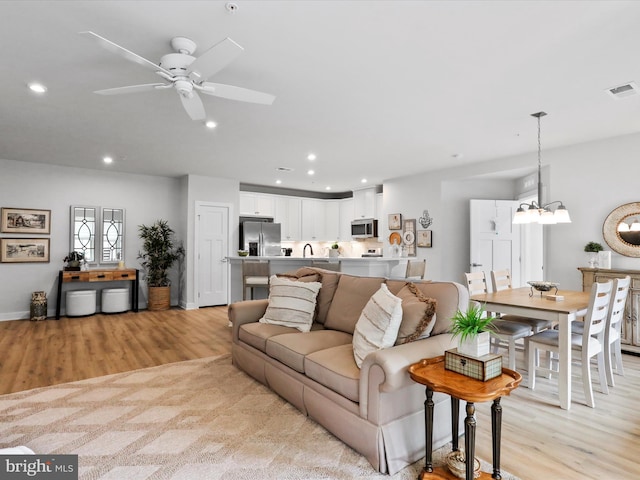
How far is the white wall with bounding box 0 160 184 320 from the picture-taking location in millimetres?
5949

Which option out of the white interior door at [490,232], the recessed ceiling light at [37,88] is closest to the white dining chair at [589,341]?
the white interior door at [490,232]

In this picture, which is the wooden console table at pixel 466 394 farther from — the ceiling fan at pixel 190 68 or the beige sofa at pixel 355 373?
the ceiling fan at pixel 190 68

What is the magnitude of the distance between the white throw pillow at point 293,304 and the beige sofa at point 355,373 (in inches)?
3.3

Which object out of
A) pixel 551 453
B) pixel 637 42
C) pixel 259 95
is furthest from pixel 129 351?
pixel 637 42

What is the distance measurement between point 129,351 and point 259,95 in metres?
3.31

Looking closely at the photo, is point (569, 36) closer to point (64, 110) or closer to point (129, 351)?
point (64, 110)

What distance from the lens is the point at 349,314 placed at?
10.1 feet

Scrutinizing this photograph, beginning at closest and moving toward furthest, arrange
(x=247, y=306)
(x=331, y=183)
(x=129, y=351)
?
(x=247, y=306), (x=129, y=351), (x=331, y=183)

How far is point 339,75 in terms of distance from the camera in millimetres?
2871

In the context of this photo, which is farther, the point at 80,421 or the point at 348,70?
the point at 348,70

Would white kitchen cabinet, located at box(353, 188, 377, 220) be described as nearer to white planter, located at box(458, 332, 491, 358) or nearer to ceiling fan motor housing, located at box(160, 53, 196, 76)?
ceiling fan motor housing, located at box(160, 53, 196, 76)

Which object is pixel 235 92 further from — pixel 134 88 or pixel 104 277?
pixel 104 277

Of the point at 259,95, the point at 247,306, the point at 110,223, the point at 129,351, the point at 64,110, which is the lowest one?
the point at 129,351

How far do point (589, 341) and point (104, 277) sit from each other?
22.2ft
